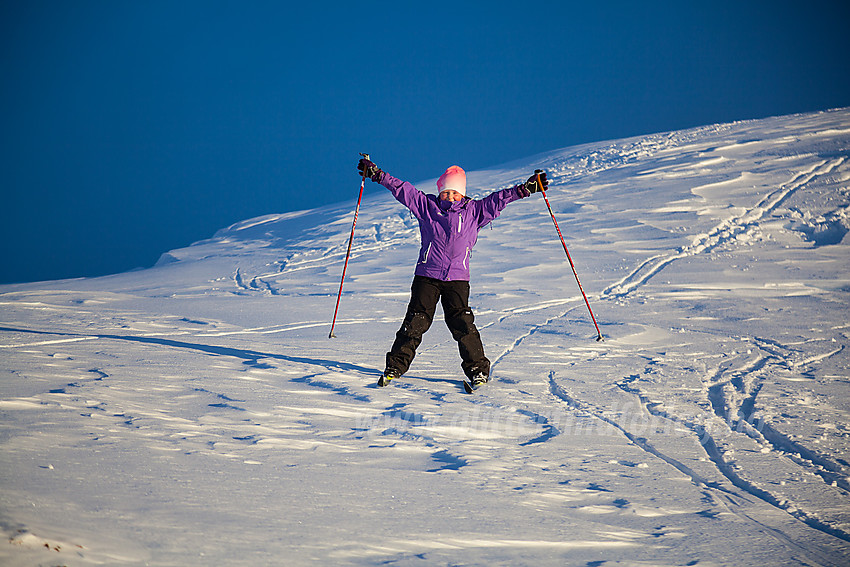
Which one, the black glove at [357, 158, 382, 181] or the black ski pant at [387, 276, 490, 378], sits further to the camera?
the black glove at [357, 158, 382, 181]

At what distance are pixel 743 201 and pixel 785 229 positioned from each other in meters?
1.42

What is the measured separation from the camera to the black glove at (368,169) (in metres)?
5.02

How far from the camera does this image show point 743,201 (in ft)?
39.9

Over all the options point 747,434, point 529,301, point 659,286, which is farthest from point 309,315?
point 747,434

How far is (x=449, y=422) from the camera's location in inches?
155

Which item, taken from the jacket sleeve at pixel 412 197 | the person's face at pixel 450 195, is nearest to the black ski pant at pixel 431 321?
the jacket sleeve at pixel 412 197

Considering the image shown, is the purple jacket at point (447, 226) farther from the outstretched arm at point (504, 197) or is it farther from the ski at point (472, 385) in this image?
the ski at point (472, 385)

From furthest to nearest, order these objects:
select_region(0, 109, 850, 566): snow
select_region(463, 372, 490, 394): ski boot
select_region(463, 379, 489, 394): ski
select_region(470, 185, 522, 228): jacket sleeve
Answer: select_region(470, 185, 522, 228): jacket sleeve < select_region(463, 372, 490, 394): ski boot < select_region(463, 379, 489, 394): ski < select_region(0, 109, 850, 566): snow

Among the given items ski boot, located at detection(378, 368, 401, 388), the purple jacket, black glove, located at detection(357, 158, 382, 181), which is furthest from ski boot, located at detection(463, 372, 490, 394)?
black glove, located at detection(357, 158, 382, 181)

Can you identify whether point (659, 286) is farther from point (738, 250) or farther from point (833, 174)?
point (833, 174)

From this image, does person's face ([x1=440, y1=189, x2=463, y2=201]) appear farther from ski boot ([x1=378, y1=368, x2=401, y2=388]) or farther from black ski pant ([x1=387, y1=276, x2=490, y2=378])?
ski boot ([x1=378, y1=368, x2=401, y2=388])

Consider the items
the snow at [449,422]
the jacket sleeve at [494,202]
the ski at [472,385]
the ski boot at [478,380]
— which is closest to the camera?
the snow at [449,422]

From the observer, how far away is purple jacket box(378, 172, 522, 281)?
4855 millimetres

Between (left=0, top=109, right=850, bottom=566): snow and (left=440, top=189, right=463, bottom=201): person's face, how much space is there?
4.50ft
